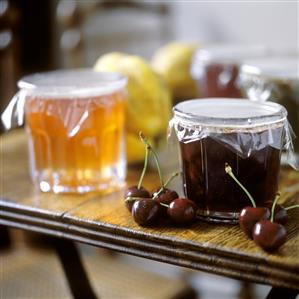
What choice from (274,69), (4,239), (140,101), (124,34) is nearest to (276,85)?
(274,69)

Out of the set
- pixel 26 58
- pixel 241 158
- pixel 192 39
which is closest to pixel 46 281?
pixel 241 158

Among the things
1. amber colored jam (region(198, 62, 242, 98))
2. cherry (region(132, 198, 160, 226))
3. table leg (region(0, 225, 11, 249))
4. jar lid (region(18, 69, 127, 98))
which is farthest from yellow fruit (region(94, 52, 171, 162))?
table leg (region(0, 225, 11, 249))

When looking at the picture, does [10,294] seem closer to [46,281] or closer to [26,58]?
[46,281]

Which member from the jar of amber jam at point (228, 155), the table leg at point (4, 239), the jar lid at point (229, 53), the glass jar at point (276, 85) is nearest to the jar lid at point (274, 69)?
the glass jar at point (276, 85)

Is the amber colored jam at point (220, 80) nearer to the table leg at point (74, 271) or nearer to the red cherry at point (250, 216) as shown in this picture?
the table leg at point (74, 271)

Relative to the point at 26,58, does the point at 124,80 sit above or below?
above

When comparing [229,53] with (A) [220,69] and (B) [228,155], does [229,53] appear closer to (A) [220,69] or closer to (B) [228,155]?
(A) [220,69]
